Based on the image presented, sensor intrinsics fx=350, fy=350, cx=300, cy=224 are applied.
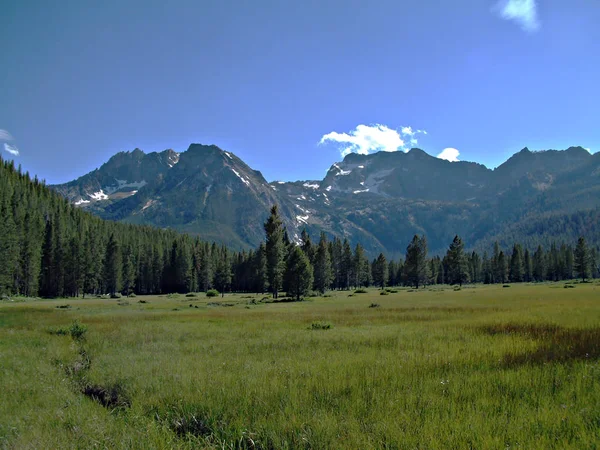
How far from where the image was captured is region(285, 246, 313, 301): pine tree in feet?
215

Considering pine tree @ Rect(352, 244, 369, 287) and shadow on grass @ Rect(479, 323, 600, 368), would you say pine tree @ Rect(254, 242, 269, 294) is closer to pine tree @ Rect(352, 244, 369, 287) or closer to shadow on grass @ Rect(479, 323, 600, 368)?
pine tree @ Rect(352, 244, 369, 287)

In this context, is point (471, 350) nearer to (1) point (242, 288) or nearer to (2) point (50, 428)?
(2) point (50, 428)

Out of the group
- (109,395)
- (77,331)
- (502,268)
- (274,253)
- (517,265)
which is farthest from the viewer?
(517,265)

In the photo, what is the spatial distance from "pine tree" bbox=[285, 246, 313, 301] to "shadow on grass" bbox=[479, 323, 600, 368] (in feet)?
157

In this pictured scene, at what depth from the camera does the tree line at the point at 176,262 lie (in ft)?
243

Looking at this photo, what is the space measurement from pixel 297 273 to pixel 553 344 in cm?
5414

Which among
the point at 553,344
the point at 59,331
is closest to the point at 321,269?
the point at 59,331

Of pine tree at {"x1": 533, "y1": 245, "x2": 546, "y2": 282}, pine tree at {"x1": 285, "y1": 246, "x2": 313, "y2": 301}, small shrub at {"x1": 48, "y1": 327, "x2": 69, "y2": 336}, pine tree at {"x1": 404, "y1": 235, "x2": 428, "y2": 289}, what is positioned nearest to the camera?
small shrub at {"x1": 48, "y1": 327, "x2": 69, "y2": 336}

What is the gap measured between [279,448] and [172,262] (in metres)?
137

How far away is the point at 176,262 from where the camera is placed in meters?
133

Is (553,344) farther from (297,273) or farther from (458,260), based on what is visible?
(458,260)

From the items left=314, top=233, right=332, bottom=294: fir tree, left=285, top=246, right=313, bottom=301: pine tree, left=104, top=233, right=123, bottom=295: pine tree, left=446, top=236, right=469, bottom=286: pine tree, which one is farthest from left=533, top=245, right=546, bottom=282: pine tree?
left=104, top=233, right=123, bottom=295: pine tree

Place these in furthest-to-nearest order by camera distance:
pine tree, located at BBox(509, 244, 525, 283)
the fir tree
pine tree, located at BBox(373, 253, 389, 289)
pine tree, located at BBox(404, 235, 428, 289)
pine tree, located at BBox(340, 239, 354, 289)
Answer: pine tree, located at BBox(509, 244, 525, 283) → pine tree, located at BBox(373, 253, 389, 289) → pine tree, located at BBox(340, 239, 354, 289) → pine tree, located at BBox(404, 235, 428, 289) → the fir tree

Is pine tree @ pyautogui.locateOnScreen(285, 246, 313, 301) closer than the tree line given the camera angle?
Yes
